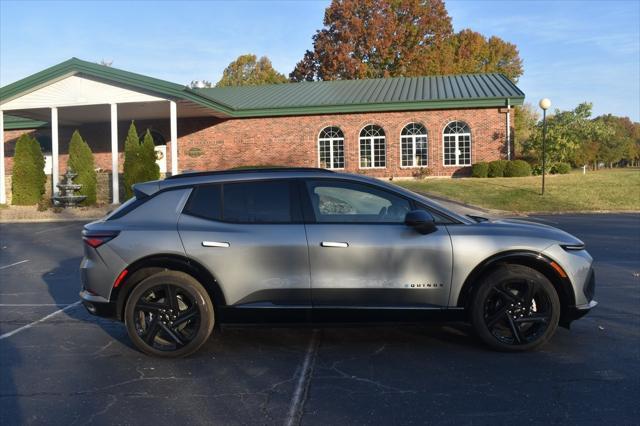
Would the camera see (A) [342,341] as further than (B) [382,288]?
Yes

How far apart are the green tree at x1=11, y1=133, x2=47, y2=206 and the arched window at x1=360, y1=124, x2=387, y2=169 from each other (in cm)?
1549

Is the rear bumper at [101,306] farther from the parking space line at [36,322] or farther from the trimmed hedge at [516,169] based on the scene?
the trimmed hedge at [516,169]

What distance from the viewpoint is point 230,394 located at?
14.1 ft

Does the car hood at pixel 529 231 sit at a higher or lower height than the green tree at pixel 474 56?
lower

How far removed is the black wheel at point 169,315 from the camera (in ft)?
16.6

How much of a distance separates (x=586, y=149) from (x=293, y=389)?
55.2m

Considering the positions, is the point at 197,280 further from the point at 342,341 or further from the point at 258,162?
the point at 258,162

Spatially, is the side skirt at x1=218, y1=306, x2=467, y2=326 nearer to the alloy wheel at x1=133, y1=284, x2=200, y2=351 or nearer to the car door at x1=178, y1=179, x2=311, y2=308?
the car door at x1=178, y1=179, x2=311, y2=308

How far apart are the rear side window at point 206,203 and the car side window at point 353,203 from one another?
2.71ft

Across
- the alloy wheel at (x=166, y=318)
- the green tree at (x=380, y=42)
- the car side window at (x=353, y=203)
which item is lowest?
the alloy wheel at (x=166, y=318)

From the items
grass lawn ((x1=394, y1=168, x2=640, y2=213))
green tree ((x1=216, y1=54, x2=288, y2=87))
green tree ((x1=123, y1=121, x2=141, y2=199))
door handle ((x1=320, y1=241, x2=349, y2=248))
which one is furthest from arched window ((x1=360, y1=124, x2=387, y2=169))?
green tree ((x1=216, y1=54, x2=288, y2=87))

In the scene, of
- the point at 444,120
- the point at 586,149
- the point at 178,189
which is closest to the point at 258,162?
the point at 444,120

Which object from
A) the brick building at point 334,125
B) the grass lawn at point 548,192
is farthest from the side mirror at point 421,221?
the brick building at point 334,125

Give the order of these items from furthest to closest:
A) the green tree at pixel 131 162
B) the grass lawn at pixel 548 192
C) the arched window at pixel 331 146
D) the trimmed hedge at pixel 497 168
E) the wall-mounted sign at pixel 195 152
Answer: the wall-mounted sign at pixel 195 152, the arched window at pixel 331 146, the trimmed hedge at pixel 497 168, the green tree at pixel 131 162, the grass lawn at pixel 548 192
